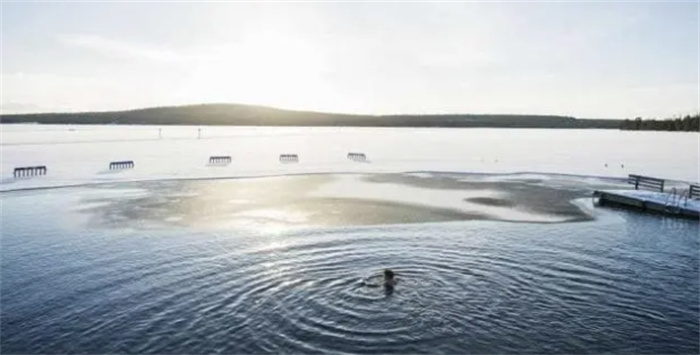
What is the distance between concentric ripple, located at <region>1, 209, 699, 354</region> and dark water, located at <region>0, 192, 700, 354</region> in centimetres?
6

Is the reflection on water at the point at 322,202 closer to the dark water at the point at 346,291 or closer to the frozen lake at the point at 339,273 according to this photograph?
the frozen lake at the point at 339,273

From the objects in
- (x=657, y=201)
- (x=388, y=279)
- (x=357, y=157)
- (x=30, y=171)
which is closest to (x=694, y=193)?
(x=657, y=201)

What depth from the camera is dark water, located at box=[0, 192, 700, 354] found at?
13586 mm

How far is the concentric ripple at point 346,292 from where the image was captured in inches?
534

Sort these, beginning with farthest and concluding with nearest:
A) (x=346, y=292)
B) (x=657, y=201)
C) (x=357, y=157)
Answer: (x=357, y=157) < (x=657, y=201) < (x=346, y=292)

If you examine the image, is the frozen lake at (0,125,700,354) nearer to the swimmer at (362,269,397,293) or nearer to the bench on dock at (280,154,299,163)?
the swimmer at (362,269,397,293)

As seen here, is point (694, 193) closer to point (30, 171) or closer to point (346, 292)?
point (346, 292)

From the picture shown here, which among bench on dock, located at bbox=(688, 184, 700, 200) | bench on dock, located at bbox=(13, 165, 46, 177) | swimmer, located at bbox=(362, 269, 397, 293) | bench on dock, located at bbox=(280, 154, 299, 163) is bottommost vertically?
bench on dock, located at bbox=(13, 165, 46, 177)

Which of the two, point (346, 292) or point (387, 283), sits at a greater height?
point (387, 283)

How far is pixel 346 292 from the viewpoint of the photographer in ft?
55.8

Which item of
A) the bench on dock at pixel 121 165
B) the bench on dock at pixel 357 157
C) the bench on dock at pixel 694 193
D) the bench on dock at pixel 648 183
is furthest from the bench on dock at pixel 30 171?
the bench on dock at pixel 694 193

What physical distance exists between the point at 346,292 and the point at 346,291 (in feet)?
0.31

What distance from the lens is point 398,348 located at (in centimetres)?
1301

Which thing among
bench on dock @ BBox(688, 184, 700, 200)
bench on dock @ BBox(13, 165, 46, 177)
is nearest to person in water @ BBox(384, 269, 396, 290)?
bench on dock @ BBox(688, 184, 700, 200)
